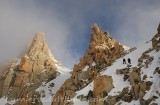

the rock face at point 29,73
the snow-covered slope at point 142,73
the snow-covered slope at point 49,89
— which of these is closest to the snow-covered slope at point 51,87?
the snow-covered slope at point 49,89

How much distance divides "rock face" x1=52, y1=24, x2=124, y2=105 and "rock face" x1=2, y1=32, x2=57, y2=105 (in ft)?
121

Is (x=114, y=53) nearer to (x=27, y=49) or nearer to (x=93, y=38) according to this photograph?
(x=93, y=38)

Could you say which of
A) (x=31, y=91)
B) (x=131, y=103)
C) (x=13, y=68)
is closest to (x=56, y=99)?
(x=131, y=103)

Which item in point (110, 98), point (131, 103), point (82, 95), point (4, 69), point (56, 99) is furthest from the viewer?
point (4, 69)

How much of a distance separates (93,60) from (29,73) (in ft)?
186

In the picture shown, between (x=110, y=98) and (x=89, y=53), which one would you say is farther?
(x=89, y=53)

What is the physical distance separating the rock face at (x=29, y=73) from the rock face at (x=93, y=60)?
121 feet

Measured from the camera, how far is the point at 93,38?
109 metres

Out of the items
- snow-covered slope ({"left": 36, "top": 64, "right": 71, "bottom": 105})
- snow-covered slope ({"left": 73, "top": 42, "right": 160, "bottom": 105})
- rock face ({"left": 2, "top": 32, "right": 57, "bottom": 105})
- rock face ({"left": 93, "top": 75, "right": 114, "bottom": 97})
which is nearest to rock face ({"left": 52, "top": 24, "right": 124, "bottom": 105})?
snow-covered slope ({"left": 73, "top": 42, "right": 160, "bottom": 105})

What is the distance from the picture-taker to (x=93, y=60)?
303ft

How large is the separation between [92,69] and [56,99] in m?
15.1

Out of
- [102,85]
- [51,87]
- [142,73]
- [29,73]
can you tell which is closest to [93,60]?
[102,85]

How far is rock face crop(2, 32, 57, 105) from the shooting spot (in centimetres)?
13250

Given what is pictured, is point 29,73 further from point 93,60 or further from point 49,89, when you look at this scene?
point 93,60
